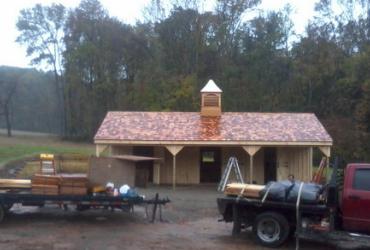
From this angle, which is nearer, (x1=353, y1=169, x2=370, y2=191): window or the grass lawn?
(x1=353, y1=169, x2=370, y2=191): window

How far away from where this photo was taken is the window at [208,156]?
30.5 meters

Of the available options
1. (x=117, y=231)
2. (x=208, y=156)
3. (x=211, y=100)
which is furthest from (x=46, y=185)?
(x=211, y=100)

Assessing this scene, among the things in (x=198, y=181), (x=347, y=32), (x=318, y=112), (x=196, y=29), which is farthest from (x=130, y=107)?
(x=198, y=181)

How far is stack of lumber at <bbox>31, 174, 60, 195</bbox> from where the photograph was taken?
15.6m

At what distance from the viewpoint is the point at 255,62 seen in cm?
6003

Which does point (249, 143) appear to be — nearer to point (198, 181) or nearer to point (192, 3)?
point (198, 181)

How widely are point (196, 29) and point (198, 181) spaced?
31.4 metres

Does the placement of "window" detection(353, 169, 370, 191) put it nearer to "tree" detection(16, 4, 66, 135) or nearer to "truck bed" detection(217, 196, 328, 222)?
"truck bed" detection(217, 196, 328, 222)

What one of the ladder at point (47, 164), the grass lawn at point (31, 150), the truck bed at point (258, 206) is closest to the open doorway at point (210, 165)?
the ladder at point (47, 164)

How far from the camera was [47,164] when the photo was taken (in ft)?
77.6

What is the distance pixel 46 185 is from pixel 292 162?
1707 cm

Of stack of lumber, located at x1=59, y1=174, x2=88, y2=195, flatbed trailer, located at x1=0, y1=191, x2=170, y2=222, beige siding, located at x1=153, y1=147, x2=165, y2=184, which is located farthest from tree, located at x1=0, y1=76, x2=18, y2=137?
stack of lumber, located at x1=59, y1=174, x2=88, y2=195

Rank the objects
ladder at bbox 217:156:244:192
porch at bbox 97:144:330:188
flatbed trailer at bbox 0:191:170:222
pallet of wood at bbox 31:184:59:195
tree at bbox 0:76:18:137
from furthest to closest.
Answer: tree at bbox 0:76:18:137 → porch at bbox 97:144:330:188 → ladder at bbox 217:156:244:192 → pallet of wood at bbox 31:184:59:195 → flatbed trailer at bbox 0:191:170:222

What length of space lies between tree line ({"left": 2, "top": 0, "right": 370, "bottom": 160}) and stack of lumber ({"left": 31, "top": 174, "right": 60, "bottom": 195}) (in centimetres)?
3678
